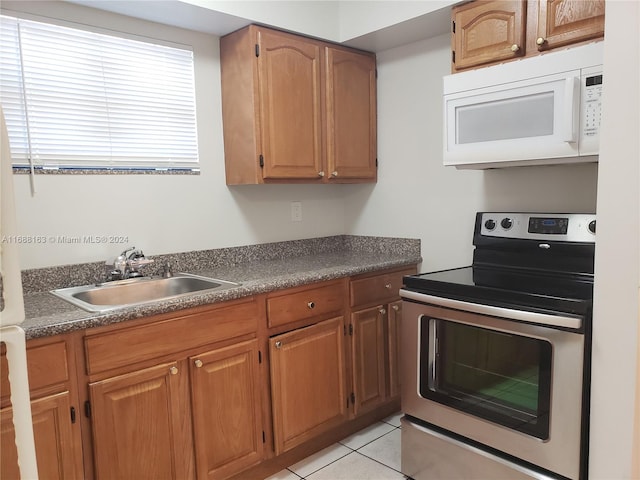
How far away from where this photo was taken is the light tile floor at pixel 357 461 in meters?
2.18

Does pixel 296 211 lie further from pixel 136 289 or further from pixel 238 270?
pixel 136 289

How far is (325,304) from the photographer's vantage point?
2.28 meters

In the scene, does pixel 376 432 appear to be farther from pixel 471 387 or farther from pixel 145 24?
pixel 145 24

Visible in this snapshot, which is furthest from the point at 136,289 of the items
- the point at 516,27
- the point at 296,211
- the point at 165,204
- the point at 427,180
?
the point at 516,27

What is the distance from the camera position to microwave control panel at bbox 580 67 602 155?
1.71 metres

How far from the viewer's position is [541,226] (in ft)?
6.95

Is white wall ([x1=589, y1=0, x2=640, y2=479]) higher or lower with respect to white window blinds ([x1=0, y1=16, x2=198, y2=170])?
lower

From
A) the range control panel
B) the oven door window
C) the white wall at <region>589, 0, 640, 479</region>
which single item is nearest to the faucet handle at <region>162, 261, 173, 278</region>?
the oven door window

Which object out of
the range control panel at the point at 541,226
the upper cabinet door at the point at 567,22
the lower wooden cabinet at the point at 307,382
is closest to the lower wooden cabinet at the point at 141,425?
the lower wooden cabinet at the point at 307,382

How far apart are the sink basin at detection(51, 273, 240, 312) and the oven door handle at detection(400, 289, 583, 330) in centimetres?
77

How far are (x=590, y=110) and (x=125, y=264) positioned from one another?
1929 mm

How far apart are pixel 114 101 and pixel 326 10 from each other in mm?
1191

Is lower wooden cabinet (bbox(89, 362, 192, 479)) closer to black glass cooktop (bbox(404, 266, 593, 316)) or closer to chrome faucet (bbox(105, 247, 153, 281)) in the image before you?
chrome faucet (bbox(105, 247, 153, 281))

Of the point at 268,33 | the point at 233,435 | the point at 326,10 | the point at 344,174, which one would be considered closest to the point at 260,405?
the point at 233,435
